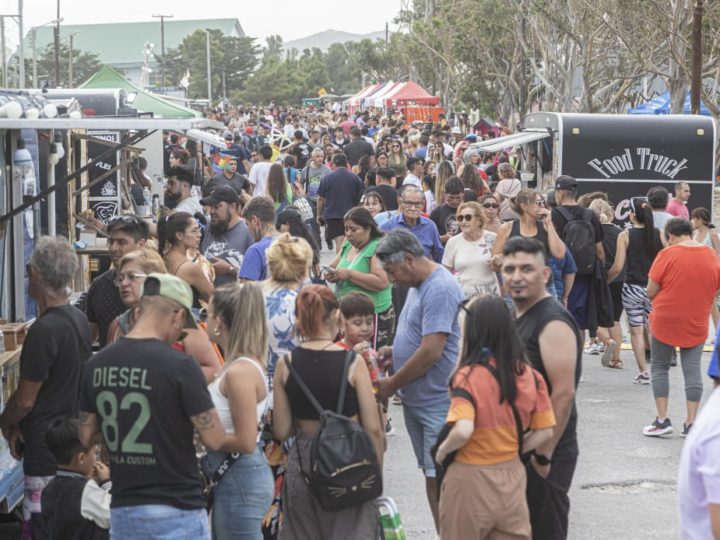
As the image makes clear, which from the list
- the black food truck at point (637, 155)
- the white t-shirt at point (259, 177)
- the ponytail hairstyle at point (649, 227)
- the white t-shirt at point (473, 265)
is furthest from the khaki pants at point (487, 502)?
the black food truck at point (637, 155)

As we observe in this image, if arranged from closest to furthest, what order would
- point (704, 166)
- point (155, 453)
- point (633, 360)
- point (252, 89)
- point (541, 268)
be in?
point (155, 453)
point (541, 268)
point (633, 360)
point (704, 166)
point (252, 89)

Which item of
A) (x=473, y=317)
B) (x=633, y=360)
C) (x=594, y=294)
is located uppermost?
(x=473, y=317)

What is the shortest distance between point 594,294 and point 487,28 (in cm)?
3886

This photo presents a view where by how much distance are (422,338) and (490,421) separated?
1.40m

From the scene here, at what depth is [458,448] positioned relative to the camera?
4.92 m

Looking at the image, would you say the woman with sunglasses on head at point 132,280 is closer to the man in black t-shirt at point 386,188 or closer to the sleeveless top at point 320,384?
the sleeveless top at point 320,384

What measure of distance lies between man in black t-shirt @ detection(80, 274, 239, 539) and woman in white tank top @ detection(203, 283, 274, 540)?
18.3 inches

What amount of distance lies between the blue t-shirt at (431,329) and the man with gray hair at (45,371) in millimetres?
1651

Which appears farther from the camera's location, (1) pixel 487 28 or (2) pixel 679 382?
(1) pixel 487 28

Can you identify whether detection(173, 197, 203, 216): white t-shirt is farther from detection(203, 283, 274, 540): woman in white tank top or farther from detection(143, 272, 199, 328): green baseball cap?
detection(143, 272, 199, 328): green baseball cap

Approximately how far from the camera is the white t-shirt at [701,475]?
3238 mm

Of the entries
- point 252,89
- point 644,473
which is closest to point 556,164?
point 644,473

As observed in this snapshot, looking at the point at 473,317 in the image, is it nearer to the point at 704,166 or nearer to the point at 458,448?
the point at 458,448

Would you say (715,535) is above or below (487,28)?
below
